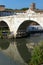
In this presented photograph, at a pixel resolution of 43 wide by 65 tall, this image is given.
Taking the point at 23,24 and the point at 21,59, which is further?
the point at 23,24

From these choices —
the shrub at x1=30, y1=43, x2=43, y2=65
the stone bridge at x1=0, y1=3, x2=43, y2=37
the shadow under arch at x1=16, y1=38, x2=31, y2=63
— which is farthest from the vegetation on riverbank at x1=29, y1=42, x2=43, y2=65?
the stone bridge at x1=0, y1=3, x2=43, y2=37

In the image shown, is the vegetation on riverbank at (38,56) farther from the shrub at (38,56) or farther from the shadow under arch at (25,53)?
the shadow under arch at (25,53)

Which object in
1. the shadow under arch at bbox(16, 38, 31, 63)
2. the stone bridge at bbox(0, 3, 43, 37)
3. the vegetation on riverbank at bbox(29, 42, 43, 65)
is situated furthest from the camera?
the stone bridge at bbox(0, 3, 43, 37)

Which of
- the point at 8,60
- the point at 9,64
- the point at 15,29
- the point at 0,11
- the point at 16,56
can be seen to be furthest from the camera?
the point at 0,11

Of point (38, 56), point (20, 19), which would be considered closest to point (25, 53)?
point (38, 56)

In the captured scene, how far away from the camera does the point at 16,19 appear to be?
61.4 ft

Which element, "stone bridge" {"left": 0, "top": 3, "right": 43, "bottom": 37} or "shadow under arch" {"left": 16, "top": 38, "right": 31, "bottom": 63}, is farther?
"stone bridge" {"left": 0, "top": 3, "right": 43, "bottom": 37}

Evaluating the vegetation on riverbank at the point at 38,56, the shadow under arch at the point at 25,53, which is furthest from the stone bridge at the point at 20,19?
the vegetation on riverbank at the point at 38,56

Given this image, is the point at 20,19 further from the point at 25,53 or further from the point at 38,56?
the point at 38,56

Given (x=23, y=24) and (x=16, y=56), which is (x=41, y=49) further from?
(x=23, y=24)

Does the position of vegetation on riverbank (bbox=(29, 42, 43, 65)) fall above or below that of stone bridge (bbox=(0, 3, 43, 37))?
above

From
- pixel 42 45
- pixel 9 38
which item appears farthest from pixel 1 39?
pixel 42 45

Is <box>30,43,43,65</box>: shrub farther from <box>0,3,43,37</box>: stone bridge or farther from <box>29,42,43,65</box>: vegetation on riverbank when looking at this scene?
<box>0,3,43,37</box>: stone bridge

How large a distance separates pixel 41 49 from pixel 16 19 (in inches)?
430
